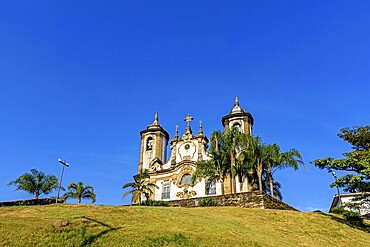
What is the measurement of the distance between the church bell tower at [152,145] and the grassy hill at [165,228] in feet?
84.1

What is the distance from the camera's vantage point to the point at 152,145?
5169 cm

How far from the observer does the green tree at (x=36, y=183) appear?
3900cm

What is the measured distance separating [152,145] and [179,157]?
5138 millimetres

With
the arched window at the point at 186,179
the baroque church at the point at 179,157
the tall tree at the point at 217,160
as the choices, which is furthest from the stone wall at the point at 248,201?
the arched window at the point at 186,179

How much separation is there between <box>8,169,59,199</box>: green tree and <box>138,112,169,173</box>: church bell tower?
1319 centimetres

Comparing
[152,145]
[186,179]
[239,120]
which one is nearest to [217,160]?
[186,179]

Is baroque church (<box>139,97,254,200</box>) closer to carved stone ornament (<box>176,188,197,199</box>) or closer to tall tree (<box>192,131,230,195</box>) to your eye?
carved stone ornament (<box>176,188,197,199</box>)

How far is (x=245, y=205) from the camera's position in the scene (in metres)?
28.0

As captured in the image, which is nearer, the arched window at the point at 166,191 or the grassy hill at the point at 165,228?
the grassy hill at the point at 165,228

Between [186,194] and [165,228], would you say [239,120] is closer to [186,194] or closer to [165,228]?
[186,194]

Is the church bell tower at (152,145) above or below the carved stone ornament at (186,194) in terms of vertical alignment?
above

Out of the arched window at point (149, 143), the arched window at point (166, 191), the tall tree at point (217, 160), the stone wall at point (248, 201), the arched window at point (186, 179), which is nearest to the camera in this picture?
the stone wall at point (248, 201)

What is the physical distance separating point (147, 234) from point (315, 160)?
45.8ft

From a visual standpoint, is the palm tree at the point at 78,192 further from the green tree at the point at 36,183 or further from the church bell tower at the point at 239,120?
the church bell tower at the point at 239,120
